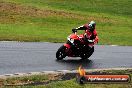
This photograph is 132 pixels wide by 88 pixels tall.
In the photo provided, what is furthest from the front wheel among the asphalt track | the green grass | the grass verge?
the green grass

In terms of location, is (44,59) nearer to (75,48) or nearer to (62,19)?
(75,48)

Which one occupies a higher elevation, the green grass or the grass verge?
the grass verge

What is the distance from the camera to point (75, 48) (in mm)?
19750

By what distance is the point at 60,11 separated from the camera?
39188 millimetres

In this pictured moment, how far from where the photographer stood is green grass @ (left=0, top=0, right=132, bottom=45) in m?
27.9

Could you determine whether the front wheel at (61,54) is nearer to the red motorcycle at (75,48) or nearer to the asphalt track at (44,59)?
the red motorcycle at (75,48)

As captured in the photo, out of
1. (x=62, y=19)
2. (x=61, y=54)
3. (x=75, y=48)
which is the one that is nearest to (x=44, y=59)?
(x=61, y=54)

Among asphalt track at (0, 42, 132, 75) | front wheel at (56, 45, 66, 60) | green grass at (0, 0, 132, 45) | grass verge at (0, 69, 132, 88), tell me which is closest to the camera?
grass verge at (0, 69, 132, 88)

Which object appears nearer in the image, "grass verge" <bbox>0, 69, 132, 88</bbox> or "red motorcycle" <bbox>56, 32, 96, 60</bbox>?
"grass verge" <bbox>0, 69, 132, 88</bbox>

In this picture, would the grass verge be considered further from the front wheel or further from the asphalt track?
the front wheel

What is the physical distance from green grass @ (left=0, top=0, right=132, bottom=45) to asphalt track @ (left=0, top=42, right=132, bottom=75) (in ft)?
8.90

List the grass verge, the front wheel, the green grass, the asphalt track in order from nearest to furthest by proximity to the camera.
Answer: the grass verge, the asphalt track, the front wheel, the green grass

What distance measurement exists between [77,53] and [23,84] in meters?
6.20

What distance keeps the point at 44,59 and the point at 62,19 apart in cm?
1697
